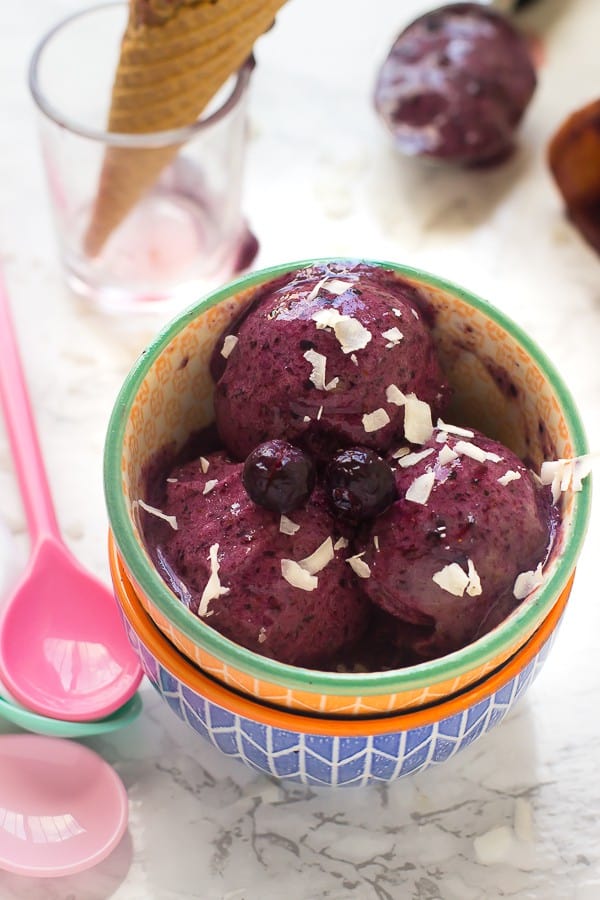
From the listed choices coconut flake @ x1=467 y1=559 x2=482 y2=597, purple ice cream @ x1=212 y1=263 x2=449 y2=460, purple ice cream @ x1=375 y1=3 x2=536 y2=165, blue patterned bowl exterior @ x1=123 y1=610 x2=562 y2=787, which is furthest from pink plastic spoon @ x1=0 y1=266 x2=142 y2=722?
purple ice cream @ x1=375 y1=3 x2=536 y2=165

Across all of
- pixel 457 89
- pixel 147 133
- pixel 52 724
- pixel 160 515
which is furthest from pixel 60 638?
pixel 457 89

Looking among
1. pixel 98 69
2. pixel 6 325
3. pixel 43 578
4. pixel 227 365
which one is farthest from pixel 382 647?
pixel 98 69

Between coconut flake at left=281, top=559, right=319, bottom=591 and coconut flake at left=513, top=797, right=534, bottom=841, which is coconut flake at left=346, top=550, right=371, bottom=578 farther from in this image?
coconut flake at left=513, top=797, right=534, bottom=841

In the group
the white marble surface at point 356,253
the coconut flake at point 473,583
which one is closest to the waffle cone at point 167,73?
the white marble surface at point 356,253

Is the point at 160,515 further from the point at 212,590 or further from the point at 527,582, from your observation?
the point at 527,582

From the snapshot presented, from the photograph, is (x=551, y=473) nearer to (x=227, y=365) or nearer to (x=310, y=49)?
(x=227, y=365)

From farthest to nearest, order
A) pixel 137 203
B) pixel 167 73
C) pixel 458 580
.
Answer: pixel 137 203
pixel 167 73
pixel 458 580
